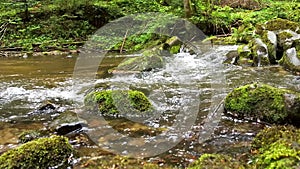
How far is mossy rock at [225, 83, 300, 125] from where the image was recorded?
441 cm

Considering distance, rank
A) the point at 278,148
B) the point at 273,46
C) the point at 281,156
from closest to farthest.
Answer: the point at 281,156, the point at 278,148, the point at 273,46

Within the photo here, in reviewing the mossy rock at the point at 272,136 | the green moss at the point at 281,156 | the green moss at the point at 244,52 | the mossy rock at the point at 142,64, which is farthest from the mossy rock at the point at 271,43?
the green moss at the point at 281,156

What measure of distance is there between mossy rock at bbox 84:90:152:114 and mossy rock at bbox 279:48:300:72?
4.57 metres

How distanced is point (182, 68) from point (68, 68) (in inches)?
143

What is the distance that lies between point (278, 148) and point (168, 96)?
3.37 meters

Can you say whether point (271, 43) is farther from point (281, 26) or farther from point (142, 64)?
point (142, 64)

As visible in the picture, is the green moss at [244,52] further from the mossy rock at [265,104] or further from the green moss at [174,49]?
the mossy rock at [265,104]

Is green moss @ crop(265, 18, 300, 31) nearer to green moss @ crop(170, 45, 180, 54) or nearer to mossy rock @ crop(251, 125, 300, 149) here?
green moss @ crop(170, 45, 180, 54)

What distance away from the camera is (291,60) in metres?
8.32

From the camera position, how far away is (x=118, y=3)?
1959 centimetres

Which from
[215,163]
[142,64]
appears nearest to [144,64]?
[142,64]

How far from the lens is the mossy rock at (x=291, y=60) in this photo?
8028 millimetres

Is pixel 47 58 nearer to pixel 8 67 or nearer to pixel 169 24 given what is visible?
pixel 8 67

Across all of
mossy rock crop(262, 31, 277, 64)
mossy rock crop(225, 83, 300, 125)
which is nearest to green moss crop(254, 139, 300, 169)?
mossy rock crop(225, 83, 300, 125)
